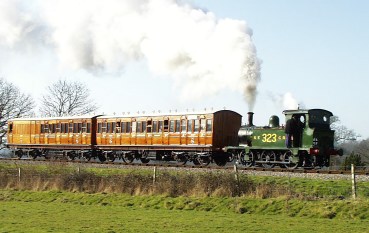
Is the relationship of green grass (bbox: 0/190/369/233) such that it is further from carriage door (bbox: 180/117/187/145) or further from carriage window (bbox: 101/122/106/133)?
carriage window (bbox: 101/122/106/133)

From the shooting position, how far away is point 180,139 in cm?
3459

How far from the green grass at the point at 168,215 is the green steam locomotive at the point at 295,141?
27.0 feet

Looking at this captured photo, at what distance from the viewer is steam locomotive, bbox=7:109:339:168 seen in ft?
93.1

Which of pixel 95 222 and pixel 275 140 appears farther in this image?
pixel 275 140

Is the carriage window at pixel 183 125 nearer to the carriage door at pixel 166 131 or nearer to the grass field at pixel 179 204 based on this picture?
the carriage door at pixel 166 131

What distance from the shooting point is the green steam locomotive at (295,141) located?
27923mm

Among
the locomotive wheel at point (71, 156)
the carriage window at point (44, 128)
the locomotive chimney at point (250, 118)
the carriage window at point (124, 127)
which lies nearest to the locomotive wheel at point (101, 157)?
the locomotive wheel at point (71, 156)

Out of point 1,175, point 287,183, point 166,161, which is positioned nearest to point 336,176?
point 287,183

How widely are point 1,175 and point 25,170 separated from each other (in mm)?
1421

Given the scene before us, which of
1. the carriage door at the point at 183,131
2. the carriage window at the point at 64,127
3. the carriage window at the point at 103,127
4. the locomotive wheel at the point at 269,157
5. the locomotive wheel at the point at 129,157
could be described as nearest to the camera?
the locomotive wheel at the point at 269,157

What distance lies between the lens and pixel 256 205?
2011cm

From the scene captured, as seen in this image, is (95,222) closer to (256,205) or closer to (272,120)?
(256,205)

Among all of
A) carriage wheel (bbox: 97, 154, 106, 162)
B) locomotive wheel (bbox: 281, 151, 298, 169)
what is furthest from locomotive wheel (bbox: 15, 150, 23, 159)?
locomotive wheel (bbox: 281, 151, 298, 169)

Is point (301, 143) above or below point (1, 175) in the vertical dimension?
above
